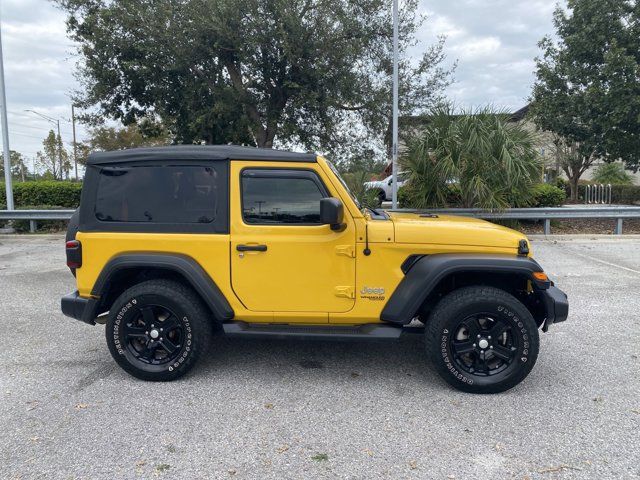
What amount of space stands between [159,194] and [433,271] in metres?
2.27

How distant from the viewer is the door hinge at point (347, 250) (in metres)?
3.53

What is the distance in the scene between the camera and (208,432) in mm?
2973

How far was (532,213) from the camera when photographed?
1064 centimetres

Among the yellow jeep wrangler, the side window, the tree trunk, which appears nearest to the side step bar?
the yellow jeep wrangler

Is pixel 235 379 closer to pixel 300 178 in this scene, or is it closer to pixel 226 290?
pixel 226 290

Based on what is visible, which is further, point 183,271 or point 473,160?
point 473,160

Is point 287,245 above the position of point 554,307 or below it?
above

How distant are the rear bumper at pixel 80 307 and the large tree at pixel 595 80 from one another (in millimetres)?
13762

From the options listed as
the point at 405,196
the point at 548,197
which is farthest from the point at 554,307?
the point at 548,197

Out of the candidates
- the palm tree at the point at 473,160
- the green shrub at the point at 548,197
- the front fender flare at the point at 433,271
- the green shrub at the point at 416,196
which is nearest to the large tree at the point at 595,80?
the green shrub at the point at 548,197

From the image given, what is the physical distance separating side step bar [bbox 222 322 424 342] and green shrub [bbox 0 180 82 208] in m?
12.1

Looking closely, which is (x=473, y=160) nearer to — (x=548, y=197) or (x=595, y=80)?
(x=548, y=197)

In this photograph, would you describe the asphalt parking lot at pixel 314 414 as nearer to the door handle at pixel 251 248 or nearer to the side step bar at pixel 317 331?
the side step bar at pixel 317 331

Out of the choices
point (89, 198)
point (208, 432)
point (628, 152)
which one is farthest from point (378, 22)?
point (208, 432)
